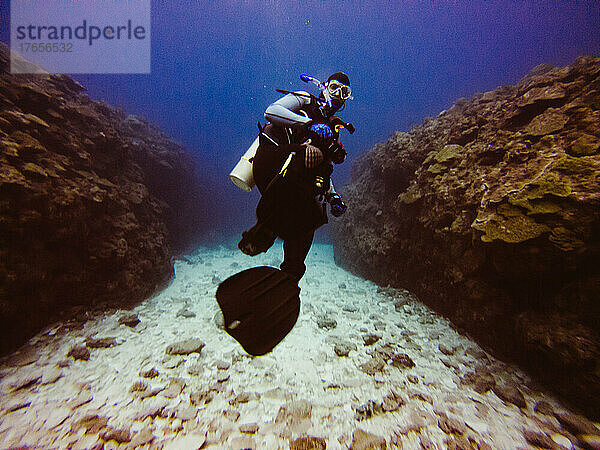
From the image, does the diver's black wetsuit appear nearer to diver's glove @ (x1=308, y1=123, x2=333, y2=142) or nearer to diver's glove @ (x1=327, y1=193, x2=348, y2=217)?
diver's glove @ (x1=308, y1=123, x2=333, y2=142)

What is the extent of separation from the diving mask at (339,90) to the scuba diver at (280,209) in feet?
1.62

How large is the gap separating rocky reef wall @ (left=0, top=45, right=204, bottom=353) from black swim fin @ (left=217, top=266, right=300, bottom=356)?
4274 millimetres

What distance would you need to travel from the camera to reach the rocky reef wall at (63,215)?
3492mm

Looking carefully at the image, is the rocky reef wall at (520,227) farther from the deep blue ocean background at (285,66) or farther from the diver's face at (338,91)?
the deep blue ocean background at (285,66)

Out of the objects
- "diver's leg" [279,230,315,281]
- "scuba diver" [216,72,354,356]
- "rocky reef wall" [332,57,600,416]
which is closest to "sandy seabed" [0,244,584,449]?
"rocky reef wall" [332,57,600,416]

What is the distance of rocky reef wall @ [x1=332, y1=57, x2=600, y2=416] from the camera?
9.07ft

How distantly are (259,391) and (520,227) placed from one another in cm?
445

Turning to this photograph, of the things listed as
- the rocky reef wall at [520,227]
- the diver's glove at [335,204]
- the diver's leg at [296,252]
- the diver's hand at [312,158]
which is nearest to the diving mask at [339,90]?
the diver's glove at [335,204]

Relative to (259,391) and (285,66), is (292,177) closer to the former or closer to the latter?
(259,391)

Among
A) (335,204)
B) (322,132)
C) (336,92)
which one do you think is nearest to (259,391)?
(335,204)

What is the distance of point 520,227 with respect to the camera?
317 centimetres

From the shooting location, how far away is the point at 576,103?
12.6 feet

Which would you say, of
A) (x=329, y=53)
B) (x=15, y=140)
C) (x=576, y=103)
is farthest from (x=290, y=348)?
(x=329, y=53)

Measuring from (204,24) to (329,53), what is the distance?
34.8 meters
